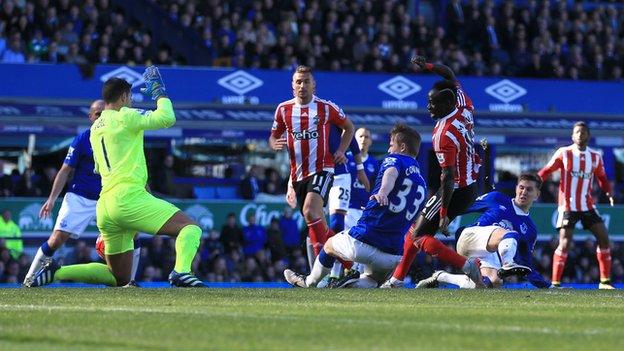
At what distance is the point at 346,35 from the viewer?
96.1 ft

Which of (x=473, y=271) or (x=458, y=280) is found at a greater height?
(x=473, y=271)

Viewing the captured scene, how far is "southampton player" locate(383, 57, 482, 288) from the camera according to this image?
14.4 meters

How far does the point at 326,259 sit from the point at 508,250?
1.77 m

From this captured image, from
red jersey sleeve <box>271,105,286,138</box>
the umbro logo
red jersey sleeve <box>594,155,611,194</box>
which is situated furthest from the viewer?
the umbro logo

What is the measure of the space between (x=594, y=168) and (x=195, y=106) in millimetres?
9013

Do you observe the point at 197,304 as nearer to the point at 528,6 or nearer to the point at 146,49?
the point at 146,49

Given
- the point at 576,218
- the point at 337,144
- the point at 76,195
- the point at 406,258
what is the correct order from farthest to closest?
the point at 576,218 → the point at 337,144 → the point at 76,195 → the point at 406,258

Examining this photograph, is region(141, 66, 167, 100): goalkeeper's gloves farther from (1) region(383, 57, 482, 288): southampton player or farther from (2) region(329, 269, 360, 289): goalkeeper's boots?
(2) region(329, 269, 360, 289): goalkeeper's boots

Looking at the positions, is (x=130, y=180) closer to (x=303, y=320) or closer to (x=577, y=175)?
(x=303, y=320)

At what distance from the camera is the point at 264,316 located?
9859 mm

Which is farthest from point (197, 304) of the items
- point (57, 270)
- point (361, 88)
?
point (361, 88)

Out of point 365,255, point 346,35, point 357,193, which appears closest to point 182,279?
point 365,255

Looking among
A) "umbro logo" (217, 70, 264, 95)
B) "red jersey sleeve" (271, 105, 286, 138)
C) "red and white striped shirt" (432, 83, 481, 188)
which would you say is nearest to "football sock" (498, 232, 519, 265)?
"red and white striped shirt" (432, 83, 481, 188)

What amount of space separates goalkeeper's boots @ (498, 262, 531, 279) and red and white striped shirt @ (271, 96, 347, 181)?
2.12 meters
